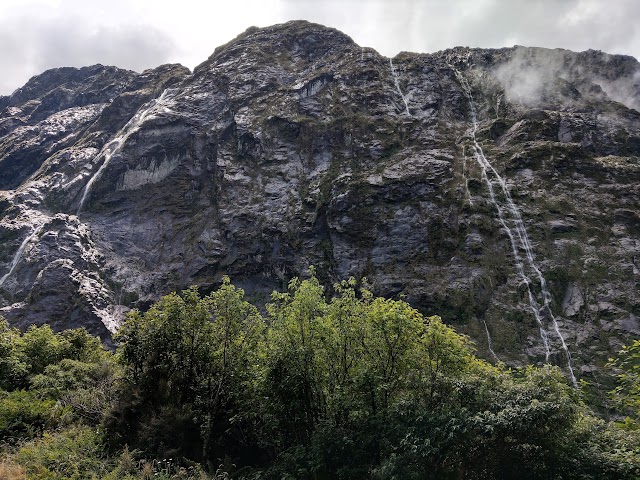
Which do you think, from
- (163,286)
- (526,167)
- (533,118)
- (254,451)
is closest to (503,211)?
(526,167)

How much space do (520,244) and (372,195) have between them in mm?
23121

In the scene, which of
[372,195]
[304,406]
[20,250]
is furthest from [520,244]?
[20,250]

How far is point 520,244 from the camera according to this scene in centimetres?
6575

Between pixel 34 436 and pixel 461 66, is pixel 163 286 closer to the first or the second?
pixel 34 436

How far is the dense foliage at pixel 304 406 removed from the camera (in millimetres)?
13344

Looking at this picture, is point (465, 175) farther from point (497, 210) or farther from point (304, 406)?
point (304, 406)

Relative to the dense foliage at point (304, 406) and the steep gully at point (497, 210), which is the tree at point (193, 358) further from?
the steep gully at point (497, 210)

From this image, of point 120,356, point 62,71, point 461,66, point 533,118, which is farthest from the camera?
point 62,71

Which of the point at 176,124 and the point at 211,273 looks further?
the point at 176,124

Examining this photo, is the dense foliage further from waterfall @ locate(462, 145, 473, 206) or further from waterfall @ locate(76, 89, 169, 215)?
waterfall @ locate(76, 89, 169, 215)

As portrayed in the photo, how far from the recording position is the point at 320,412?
18344 mm

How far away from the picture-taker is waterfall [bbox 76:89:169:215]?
305 feet

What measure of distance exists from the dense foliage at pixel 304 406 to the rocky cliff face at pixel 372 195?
39.7 m

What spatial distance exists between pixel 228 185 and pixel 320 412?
7205cm
